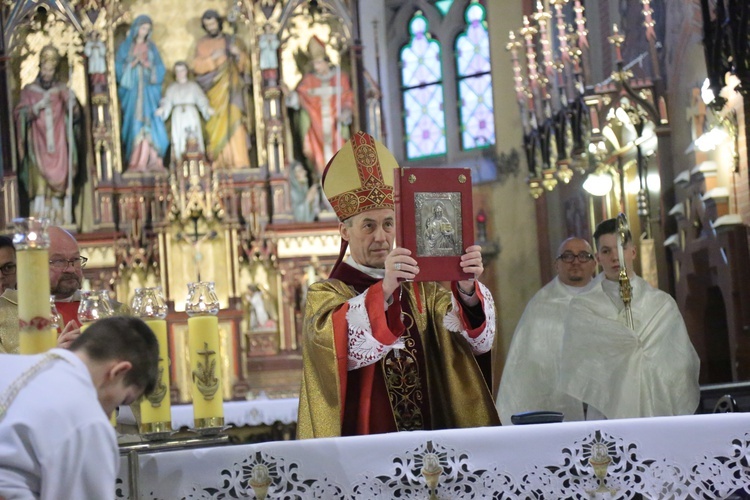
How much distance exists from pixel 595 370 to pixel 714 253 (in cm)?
374

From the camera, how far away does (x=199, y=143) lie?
46.6ft

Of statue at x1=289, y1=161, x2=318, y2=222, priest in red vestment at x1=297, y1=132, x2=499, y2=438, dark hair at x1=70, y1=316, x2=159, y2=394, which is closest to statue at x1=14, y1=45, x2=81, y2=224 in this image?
statue at x1=289, y1=161, x2=318, y2=222

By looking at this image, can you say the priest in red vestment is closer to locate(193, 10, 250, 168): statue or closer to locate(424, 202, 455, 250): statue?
locate(424, 202, 455, 250): statue

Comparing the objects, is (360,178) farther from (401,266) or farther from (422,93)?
(422,93)

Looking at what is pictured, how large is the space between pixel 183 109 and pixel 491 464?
→ 11.2 m

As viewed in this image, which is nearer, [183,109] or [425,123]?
[183,109]

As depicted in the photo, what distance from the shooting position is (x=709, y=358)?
10297 mm

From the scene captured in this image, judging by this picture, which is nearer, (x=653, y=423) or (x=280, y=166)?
(x=653, y=423)

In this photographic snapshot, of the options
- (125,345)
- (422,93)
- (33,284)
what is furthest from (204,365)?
(422,93)

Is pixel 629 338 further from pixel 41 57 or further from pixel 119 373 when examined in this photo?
pixel 41 57

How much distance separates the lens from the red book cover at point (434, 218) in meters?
4.25

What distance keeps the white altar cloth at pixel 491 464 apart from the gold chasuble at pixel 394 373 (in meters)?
0.71

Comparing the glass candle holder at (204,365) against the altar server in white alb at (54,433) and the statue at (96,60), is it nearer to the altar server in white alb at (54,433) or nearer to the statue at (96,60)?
the altar server in white alb at (54,433)

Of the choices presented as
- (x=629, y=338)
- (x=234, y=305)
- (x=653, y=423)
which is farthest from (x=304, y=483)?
(x=234, y=305)
